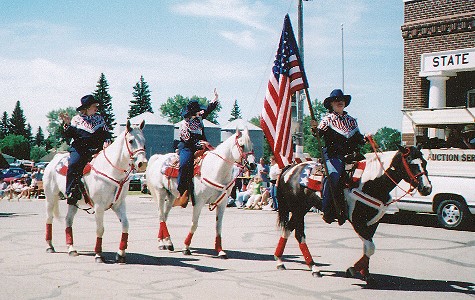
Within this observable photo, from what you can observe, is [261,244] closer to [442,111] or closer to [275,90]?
[275,90]

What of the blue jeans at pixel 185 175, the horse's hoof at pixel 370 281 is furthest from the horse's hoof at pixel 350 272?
the blue jeans at pixel 185 175

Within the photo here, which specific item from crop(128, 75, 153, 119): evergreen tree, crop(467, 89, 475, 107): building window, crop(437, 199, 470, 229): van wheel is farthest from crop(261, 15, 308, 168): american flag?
crop(128, 75, 153, 119): evergreen tree

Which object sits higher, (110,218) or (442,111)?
(442,111)

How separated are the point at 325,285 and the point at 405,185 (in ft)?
24.5

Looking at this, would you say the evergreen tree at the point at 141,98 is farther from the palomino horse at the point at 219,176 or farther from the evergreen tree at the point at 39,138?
the palomino horse at the point at 219,176

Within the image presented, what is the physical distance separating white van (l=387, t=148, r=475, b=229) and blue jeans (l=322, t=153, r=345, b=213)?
6.85 meters

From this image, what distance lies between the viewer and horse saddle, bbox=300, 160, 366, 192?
740 cm

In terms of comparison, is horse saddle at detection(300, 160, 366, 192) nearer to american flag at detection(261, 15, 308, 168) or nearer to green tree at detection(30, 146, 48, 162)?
american flag at detection(261, 15, 308, 168)

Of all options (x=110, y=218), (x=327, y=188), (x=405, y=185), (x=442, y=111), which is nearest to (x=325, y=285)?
(x=327, y=188)

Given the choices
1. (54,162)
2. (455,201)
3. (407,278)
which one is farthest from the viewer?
(455,201)

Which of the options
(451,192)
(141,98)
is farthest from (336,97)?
(141,98)

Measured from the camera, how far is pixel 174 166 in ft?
33.2

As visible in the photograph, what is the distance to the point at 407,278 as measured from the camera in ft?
25.1

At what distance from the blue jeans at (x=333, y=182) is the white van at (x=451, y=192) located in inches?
270
